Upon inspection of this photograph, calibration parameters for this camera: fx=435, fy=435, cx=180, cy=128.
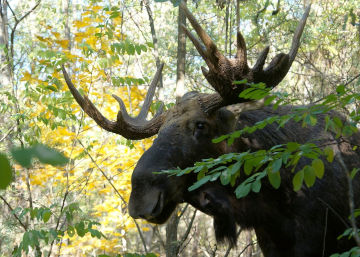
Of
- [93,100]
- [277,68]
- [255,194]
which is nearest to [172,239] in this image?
[255,194]

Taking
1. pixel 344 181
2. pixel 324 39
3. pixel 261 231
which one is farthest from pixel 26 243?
pixel 324 39

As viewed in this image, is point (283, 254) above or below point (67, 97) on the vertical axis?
below

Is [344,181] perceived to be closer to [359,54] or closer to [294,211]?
[294,211]

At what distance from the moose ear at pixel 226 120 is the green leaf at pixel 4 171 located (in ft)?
11.3

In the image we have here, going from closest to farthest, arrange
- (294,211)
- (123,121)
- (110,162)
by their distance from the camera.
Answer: (294,211)
(123,121)
(110,162)

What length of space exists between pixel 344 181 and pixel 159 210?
1.71 m

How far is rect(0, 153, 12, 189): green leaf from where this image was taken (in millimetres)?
621

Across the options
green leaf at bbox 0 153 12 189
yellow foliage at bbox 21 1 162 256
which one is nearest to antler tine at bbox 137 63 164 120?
yellow foliage at bbox 21 1 162 256

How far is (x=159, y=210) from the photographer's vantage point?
11.6 feet

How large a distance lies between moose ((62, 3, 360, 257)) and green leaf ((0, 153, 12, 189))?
291cm

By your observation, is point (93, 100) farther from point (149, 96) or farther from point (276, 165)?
point (276, 165)

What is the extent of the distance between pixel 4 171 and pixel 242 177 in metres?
3.52

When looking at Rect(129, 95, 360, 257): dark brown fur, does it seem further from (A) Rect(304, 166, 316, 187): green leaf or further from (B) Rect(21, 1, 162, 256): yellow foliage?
(B) Rect(21, 1, 162, 256): yellow foliage

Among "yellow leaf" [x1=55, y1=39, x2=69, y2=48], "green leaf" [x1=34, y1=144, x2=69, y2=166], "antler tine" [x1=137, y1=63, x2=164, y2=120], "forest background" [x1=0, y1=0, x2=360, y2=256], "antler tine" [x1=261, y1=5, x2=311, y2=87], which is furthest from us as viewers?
"yellow leaf" [x1=55, y1=39, x2=69, y2=48]
